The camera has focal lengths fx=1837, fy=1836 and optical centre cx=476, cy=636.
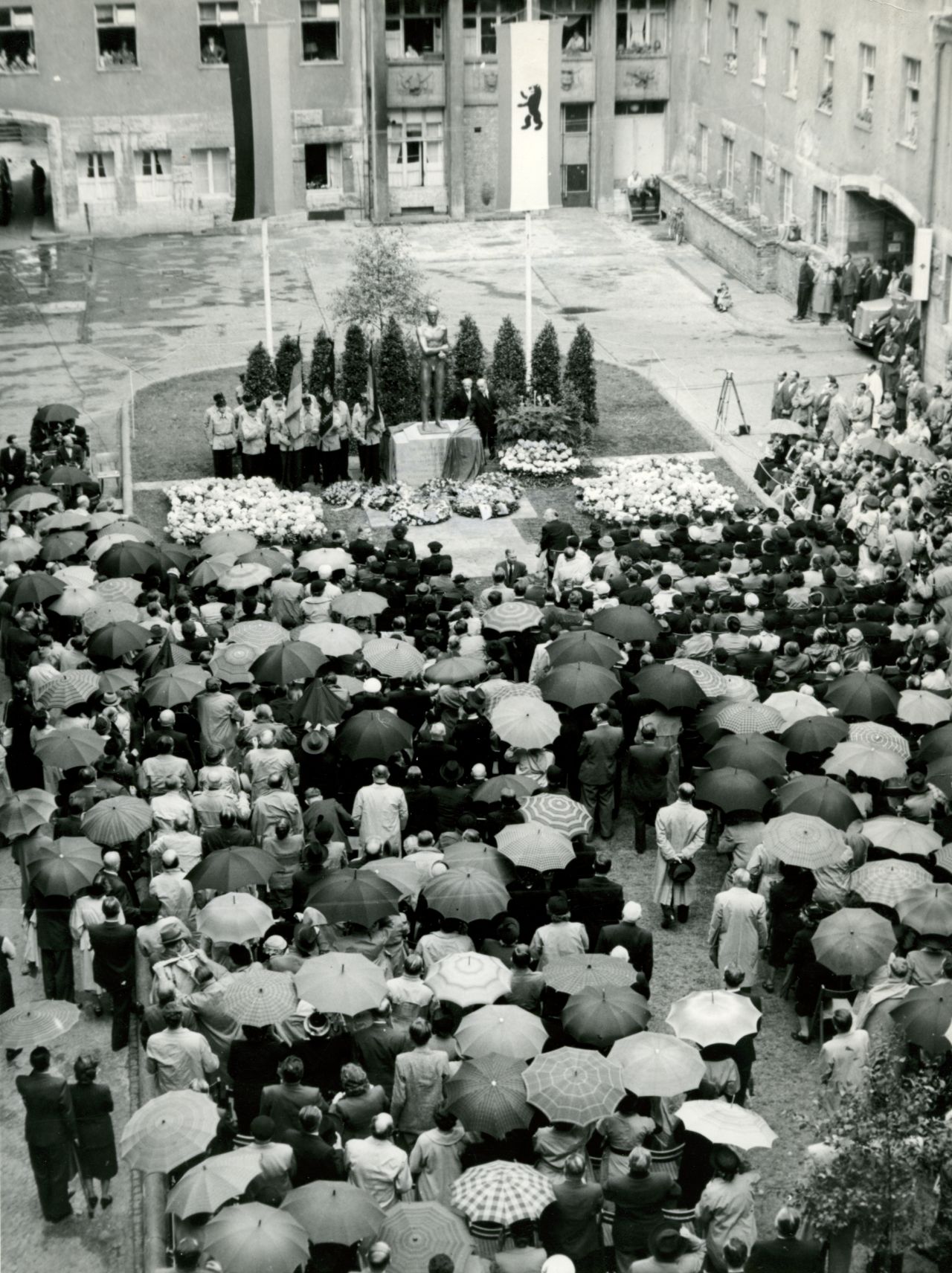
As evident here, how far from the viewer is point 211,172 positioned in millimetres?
46750

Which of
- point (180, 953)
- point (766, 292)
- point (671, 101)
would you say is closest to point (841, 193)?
point (766, 292)

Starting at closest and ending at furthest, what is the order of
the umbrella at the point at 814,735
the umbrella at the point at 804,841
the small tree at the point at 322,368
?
1. the umbrella at the point at 804,841
2. the umbrella at the point at 814,735
3. the small tree at the point at 322,368

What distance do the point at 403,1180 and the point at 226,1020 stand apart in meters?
2.10

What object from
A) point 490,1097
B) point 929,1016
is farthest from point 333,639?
point 929,1016

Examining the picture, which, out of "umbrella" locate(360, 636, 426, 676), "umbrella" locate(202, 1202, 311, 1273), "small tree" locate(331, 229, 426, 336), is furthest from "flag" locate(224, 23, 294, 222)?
"umbrella" locate(202, 1202, 311, 1273)

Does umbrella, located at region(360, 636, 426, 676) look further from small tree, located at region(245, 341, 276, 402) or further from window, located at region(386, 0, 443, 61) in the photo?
window, located at region(386, 0, 443, 61)

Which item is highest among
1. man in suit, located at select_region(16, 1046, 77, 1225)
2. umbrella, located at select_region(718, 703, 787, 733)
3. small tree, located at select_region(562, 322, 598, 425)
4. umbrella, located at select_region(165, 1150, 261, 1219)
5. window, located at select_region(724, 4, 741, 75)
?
window, located at select_region(724, 4, 741, 75)

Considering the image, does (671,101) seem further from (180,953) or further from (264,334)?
(180,953)

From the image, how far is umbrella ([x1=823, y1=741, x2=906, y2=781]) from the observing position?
1510 cm

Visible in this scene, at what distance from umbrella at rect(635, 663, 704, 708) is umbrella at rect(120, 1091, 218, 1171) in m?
6.74

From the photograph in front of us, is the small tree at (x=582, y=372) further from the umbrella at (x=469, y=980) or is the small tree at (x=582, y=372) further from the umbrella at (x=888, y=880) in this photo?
the umbrella at (x=469, y=980)

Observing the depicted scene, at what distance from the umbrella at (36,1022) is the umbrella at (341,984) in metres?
1.49

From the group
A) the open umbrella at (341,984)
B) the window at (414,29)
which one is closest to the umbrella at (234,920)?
the open umbrella at (341,984)

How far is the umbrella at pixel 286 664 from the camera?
17.0 metres
